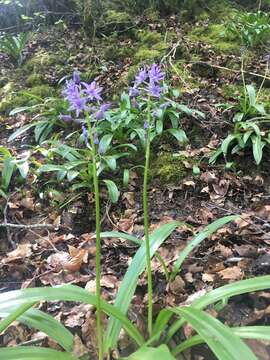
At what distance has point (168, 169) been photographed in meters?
3.64

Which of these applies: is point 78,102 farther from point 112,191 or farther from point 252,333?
point 112,191

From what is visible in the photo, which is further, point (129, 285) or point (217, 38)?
point (217, 38)

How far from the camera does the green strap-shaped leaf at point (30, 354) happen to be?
1593 mm

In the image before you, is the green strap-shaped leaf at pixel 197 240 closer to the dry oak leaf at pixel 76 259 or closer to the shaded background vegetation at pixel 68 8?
the dry oak leaf at pixel 76 259

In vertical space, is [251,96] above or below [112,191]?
above

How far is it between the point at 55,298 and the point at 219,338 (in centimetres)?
68

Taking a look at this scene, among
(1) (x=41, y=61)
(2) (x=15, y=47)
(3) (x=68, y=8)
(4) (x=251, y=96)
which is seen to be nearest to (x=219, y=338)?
(4) (x=251, y=96)

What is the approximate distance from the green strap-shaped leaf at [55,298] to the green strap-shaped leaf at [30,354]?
0.58ft

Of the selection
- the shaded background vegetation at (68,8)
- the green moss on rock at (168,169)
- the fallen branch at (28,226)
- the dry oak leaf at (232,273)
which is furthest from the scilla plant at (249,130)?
the shaded background vegetation at (68,8)

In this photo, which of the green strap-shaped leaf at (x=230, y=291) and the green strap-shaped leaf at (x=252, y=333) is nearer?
the green strap-shaped leaf at (x=252, y=333)

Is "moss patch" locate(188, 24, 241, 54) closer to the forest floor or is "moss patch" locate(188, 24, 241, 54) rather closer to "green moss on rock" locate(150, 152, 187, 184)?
the forest floor

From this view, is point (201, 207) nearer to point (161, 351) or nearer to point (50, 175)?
point (50, 175)

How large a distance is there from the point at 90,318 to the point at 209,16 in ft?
18.5

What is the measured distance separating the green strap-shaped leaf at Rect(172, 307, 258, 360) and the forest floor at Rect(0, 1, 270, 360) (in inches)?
18.2
